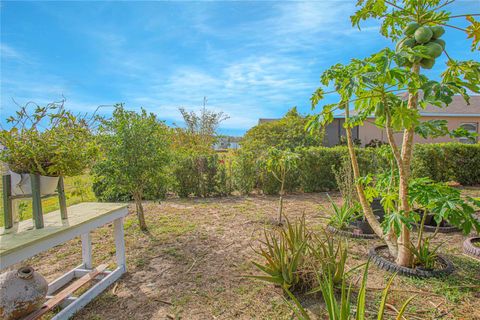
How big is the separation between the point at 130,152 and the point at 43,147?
1.90 meters

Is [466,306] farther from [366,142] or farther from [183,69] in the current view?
[366,142]

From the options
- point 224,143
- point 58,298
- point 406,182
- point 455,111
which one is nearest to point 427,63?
point 406,182

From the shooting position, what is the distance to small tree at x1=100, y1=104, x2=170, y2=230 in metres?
4.21

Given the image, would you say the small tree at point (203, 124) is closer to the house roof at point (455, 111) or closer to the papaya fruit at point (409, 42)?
the house roof at point (455, 111)

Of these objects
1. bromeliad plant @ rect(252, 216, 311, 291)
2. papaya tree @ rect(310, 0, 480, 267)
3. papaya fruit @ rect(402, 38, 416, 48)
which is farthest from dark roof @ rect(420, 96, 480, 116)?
bromeliad plant @ rect(252, 216, 311, 291)

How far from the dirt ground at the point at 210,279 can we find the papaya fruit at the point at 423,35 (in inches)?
87.0

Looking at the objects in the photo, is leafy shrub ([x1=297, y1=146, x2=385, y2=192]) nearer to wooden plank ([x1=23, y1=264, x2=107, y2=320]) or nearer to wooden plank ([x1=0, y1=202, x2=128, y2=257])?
wooden plank ([x1=0, y1=202, x2=128, y2=257])

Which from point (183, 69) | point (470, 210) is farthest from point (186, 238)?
point (183, 69)

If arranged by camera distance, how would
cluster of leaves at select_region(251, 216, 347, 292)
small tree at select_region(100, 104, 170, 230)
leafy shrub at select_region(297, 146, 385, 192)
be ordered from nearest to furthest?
cluster of leaves at select_region(251, 216, 347, 292)
small tree at select_region(100, 104, 170, 230)
leafy shrub at select_region(297, 146, 385, 192)

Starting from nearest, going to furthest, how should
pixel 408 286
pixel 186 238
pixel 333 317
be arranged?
pixel 333 317
pixel 408 286
pixel 186 238

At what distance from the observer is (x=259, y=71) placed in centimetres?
741

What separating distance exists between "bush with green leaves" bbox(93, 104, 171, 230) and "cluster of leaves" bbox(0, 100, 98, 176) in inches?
65.1

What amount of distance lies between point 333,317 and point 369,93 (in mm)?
1650

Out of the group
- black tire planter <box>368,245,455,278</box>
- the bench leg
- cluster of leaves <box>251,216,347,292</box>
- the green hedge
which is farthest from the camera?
the green hedge
